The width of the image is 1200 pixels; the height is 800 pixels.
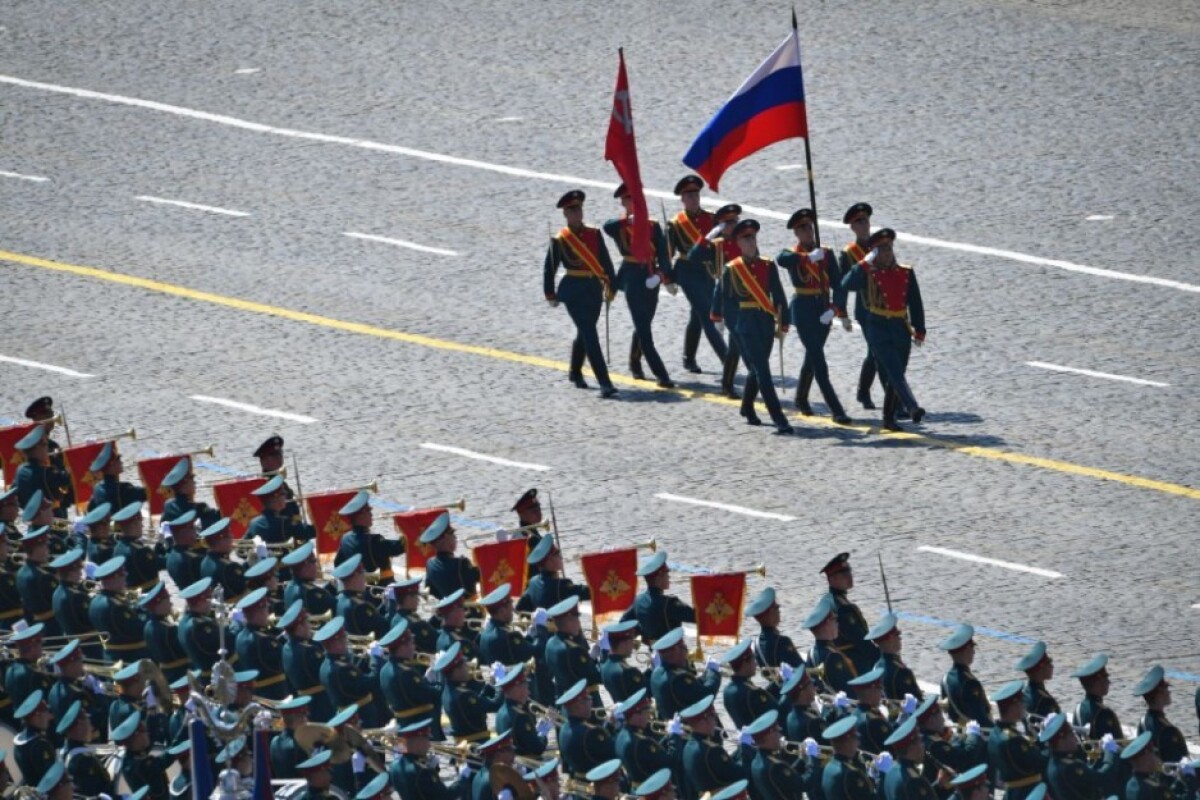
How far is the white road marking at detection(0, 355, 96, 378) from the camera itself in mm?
29016

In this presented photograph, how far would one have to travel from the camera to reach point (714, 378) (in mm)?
29047

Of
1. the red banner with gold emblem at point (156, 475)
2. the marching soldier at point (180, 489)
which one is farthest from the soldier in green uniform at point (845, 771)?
the red banner with gold emblem at point (156, 475)

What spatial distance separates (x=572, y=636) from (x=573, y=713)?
137 centimetres

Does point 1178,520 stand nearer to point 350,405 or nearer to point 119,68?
point 350,405

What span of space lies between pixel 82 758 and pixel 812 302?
10.7 meters

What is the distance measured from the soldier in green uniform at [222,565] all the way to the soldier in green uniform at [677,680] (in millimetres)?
3818

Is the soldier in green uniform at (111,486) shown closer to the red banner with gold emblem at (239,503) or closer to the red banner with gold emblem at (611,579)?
the red banner with gold emblem at (239,503)

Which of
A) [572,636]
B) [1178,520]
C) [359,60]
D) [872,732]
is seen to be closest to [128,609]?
[572,636]

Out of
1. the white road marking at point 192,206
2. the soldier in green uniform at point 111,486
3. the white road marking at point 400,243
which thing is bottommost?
the soldier in green uniform at point 111,486

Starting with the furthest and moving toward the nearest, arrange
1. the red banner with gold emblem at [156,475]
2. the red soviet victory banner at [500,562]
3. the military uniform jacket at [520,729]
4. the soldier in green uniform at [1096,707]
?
the red banner with gold emblem at [156,475] < the red soviet victory banner at [500,562] < the military uniform jacket at [520,729] < the soldier in green uniform at [1096,707]

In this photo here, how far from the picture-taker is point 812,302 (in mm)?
27594

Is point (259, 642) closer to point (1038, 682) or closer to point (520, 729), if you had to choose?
point (520, 729)

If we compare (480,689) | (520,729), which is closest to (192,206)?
(480,689)

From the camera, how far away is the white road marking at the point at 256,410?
27.6 metres
